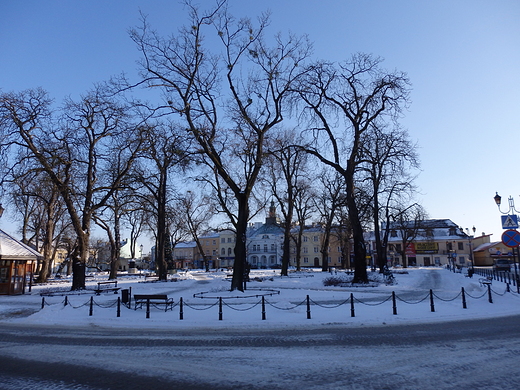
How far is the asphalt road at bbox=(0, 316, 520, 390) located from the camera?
6.43m

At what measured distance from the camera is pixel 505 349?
28.1 ft

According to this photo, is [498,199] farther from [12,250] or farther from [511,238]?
[12,250]

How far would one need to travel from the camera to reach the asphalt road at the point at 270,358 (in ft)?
21.1

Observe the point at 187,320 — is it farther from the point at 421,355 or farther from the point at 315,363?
the point at 421,355

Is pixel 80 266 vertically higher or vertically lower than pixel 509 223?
lower

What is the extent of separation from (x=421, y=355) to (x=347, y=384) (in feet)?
9.06

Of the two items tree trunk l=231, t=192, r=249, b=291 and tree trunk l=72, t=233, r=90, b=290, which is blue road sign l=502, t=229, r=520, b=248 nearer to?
tree trunk l=231, t=192, r=249, b=291

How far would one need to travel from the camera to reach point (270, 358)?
8070 mm

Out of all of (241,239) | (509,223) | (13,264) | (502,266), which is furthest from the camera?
(502,266)

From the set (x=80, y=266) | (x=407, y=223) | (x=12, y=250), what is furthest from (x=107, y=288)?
(x=407, y=223)

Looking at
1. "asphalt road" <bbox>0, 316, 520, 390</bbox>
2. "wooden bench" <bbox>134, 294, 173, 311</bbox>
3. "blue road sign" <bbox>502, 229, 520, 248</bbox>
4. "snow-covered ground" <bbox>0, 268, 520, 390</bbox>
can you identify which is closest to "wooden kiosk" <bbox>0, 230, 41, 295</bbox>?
"snow-covered ground" <bbox>0, 268, 520, 390</bbox>

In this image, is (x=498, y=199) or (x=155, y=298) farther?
(x=498, y=199)

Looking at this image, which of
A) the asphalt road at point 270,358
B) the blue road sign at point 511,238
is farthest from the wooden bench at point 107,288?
the blue road sign at point 511,238

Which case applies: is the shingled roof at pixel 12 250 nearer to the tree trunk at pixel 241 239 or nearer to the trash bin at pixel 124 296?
the trash bin at pixel 124 296
